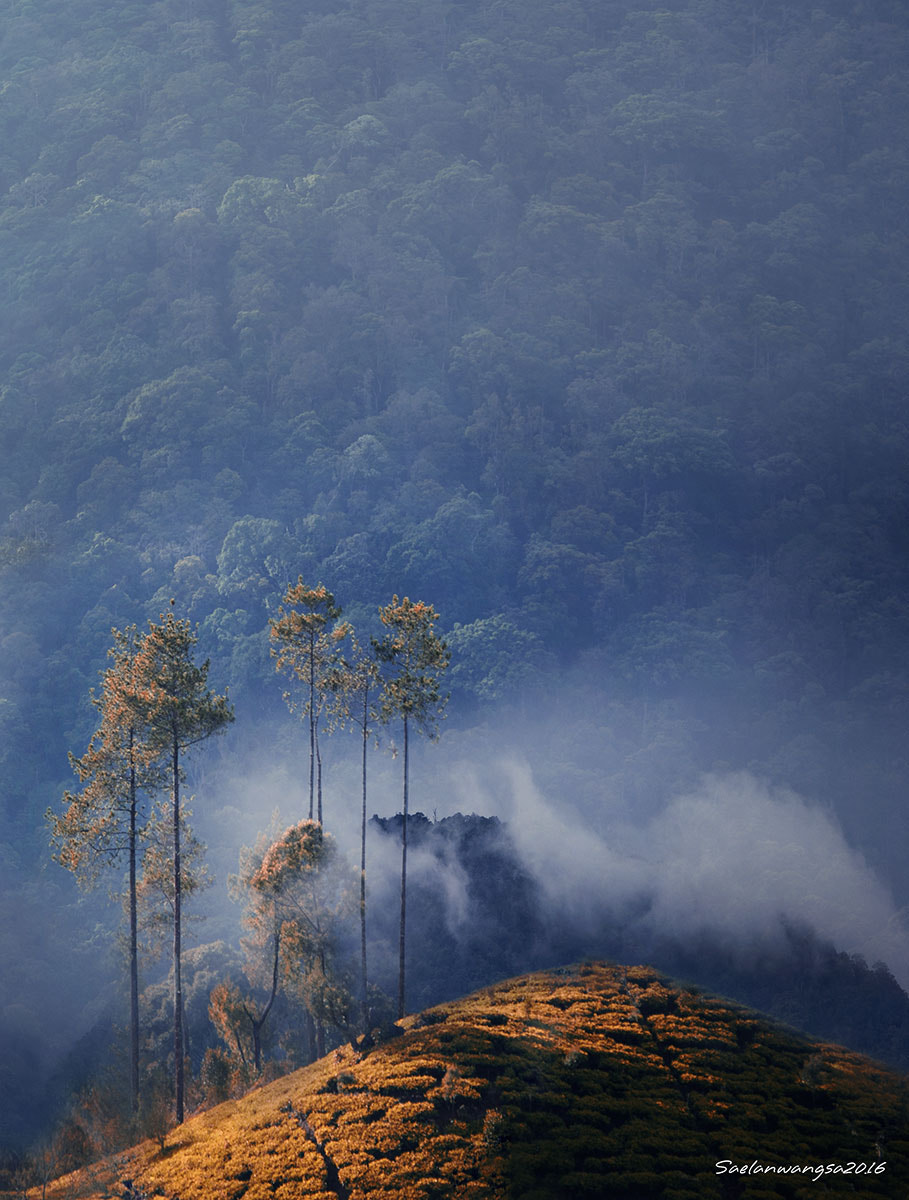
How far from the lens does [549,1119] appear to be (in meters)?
48.5

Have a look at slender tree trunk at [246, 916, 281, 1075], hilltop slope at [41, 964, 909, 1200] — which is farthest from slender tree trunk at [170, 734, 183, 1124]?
slender tree trunk at [246, 916, 281, 1075]

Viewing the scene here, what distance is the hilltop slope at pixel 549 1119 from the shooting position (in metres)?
45.4

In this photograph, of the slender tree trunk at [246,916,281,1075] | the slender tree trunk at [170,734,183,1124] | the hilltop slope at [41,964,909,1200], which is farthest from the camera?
the slender tree trunk at [246,916,281,1075]

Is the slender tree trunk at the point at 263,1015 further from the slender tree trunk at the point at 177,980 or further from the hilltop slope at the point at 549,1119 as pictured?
the hilltop slope at the point at 549,1119

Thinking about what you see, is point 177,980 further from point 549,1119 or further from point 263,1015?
point 549,1119

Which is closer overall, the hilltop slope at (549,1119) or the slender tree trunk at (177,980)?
the hilltop slope at (549,1119)

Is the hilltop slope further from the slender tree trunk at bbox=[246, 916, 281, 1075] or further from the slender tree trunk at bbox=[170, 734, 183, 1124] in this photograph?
the slender tree trunk at bbox=[246, 916, 281, 1075]

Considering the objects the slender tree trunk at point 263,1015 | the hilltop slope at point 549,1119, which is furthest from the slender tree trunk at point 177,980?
the slender tree trunk at point 263,1015

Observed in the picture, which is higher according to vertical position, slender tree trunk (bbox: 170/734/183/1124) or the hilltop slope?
slender tree trunk (bbox: 170/734/183/1124)

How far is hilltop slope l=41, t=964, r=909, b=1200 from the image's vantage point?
4544cm

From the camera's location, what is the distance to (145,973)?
122m

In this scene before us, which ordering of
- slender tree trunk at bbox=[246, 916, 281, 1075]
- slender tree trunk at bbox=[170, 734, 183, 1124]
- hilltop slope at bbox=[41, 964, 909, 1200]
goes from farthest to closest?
1. slender tree trunk at bbox=[246, 916, 281, 1075]
2. slender tree trunk at bbox=[170, 734, 183, 1124]
3. hilltop slope at bbox=[41, 964, 909, 1200]

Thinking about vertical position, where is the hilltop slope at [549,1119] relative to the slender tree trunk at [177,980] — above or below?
below

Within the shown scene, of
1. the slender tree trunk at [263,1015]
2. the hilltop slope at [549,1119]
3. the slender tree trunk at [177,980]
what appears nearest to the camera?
the hilltop slope at [549,1119]
